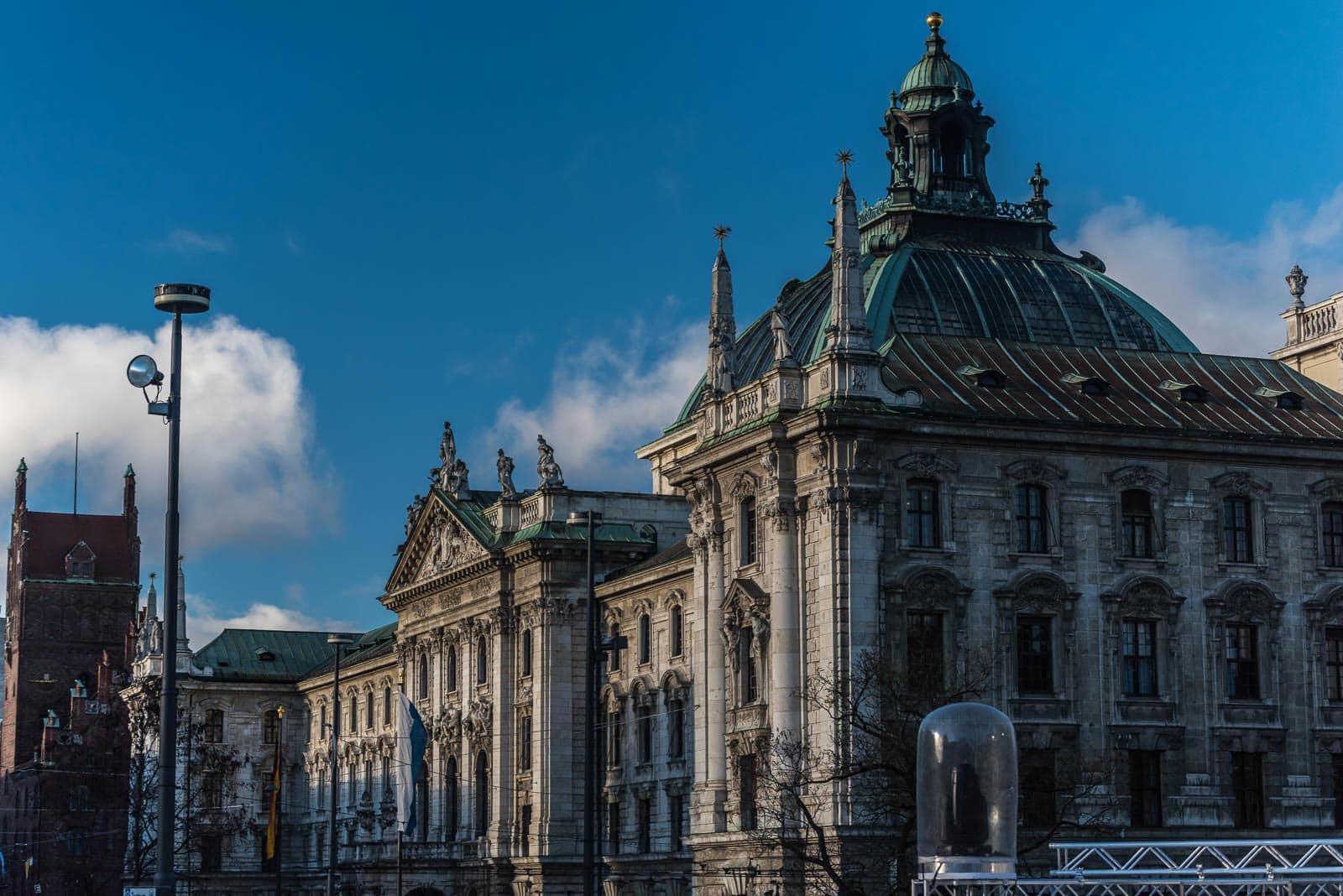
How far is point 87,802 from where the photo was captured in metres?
188

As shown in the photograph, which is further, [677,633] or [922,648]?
[677,633]

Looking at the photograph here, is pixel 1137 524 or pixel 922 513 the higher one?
pixel 922 513

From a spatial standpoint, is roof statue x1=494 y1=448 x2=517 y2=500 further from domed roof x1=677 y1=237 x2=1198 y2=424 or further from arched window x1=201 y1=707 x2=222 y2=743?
arched window x1=201 y1=707 x2=222 y2=743

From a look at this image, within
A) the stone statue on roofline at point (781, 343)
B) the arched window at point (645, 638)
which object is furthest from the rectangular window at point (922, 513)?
the arched window at point (645, 638)

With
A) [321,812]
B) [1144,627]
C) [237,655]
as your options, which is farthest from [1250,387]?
[237,655]

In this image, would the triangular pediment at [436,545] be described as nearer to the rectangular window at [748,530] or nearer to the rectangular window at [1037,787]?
the rectangular window at [748,530]

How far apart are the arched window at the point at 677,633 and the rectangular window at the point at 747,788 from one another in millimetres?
13660

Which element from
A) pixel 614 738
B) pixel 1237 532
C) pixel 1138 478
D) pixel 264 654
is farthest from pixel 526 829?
pixel 264 654

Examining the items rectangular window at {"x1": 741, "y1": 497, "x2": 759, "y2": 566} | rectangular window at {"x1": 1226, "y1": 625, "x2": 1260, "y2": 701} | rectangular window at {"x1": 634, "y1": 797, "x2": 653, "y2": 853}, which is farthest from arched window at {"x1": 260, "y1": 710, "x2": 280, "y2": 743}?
rectangular window at {"x1": 1226, "y1": 625, "x2": 1260, "y2": 701}

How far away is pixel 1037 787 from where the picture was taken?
74438 mm

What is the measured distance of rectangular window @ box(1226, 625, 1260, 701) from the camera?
259ft

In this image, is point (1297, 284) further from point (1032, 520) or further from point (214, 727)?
point (214, 727)

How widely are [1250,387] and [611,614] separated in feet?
98.6

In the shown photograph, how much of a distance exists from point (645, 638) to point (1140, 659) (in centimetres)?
2548
